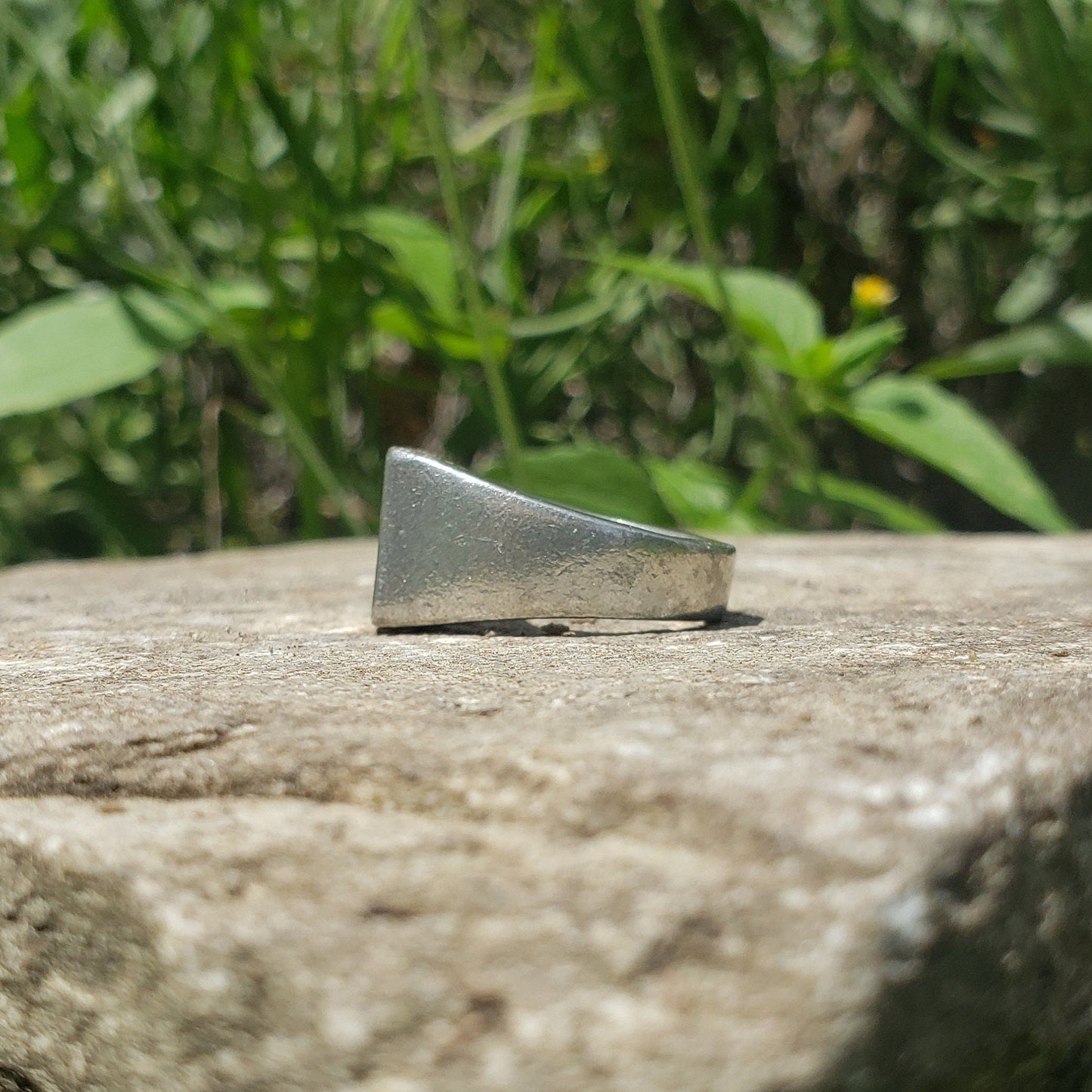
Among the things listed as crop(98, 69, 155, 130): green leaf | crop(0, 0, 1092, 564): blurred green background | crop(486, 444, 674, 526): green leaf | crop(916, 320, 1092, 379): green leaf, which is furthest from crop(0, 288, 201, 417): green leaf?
crop(916, 320, 1092, 379): green leaf

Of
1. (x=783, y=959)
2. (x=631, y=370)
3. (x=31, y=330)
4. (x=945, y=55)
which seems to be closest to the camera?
(x=783, y=959)

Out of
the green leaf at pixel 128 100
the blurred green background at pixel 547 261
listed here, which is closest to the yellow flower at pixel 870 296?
the blurred green background at pixel 547 261

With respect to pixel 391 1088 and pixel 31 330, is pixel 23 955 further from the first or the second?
pixel 31 330

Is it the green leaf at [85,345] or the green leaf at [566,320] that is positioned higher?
the green leaf at [566,320]

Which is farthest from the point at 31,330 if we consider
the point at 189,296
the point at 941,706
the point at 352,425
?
the point at 941,706

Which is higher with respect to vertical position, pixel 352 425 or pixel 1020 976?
pixel 352 425

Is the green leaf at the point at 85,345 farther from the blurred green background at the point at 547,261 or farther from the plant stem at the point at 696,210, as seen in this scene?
the plant stem at the point at 696,210

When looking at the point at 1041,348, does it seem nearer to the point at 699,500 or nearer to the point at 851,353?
the point at 851,353
